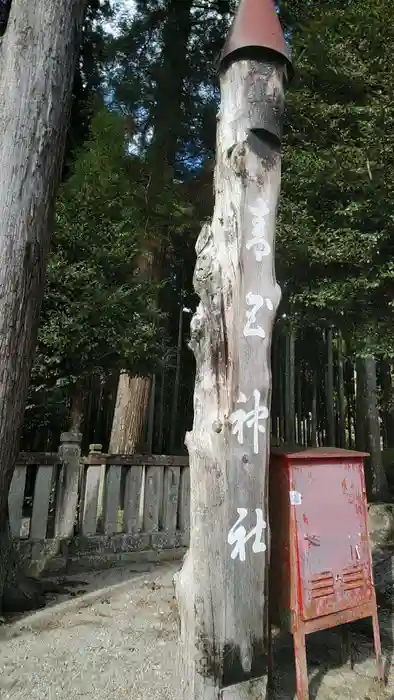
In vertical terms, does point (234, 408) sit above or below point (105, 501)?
above

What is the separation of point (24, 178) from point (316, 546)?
2.67m

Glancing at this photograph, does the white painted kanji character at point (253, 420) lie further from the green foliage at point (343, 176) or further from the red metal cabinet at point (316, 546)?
the green foliage at point (343, 176)

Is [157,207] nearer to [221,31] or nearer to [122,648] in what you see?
[221,31]

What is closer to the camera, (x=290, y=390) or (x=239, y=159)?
(x=239, y=159)

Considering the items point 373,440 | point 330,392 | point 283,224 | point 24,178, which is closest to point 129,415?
point 283,224

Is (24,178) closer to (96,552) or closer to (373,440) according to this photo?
(96,552)

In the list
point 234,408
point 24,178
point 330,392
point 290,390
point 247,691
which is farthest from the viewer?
point 330,392

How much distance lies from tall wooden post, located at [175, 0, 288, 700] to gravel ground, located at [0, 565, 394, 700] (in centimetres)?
59

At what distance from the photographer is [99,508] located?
15.5 ft

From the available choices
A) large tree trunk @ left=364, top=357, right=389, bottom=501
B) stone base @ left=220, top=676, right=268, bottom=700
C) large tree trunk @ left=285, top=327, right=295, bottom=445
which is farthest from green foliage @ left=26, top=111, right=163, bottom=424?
large tree trunk @ left=364, top=357, right=389, bottom=501

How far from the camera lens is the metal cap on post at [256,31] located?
7.45 feet

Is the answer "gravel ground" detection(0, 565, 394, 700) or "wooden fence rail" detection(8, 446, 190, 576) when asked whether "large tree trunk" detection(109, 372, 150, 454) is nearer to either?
"wooden fence rail" detection(8, 446, 190, 576)

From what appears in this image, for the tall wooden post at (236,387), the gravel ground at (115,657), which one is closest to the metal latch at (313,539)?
the tall wooden post at (236,387)

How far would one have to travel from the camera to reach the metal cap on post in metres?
2.27
